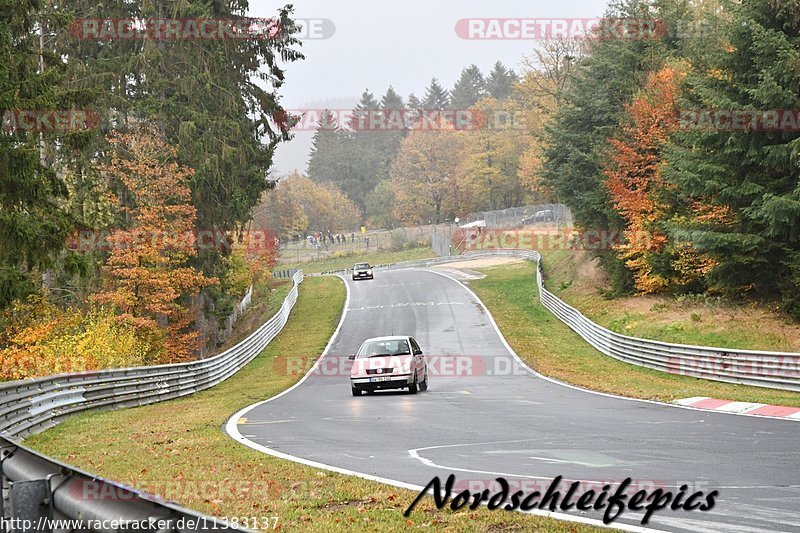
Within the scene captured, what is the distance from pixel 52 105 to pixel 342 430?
11.4 metres

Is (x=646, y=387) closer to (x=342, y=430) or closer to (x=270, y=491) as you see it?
(x=342, y=430)

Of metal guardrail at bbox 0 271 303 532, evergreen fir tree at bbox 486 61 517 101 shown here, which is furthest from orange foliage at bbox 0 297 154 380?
evergreen fir tree at bbox 486 61 517 101

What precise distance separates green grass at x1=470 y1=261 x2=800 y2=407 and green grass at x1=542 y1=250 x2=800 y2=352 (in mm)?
2046

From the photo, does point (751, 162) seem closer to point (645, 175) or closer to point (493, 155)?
point (645, 175)

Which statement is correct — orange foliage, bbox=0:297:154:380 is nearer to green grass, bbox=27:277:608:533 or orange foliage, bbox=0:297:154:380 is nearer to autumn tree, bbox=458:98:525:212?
green grass, bbox=27:277:608:533

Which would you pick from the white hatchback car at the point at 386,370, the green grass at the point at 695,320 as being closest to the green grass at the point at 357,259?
the green grass at the point at 695,320

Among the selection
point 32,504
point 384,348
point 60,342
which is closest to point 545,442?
point 32,504

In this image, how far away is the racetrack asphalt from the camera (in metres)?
8.81

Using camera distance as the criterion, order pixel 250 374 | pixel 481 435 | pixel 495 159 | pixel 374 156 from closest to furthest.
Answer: pixel 481 435 → pixel 250 374 → pixel 495 159 → pixel 374 156

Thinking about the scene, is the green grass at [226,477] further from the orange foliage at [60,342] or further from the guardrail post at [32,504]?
the orange foliage at [60,342]

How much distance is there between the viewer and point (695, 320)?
1348 inches

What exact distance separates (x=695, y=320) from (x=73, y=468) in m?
32.5

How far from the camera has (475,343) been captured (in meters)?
40.6

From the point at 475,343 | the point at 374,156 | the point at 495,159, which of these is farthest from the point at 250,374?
the point at 374,156
